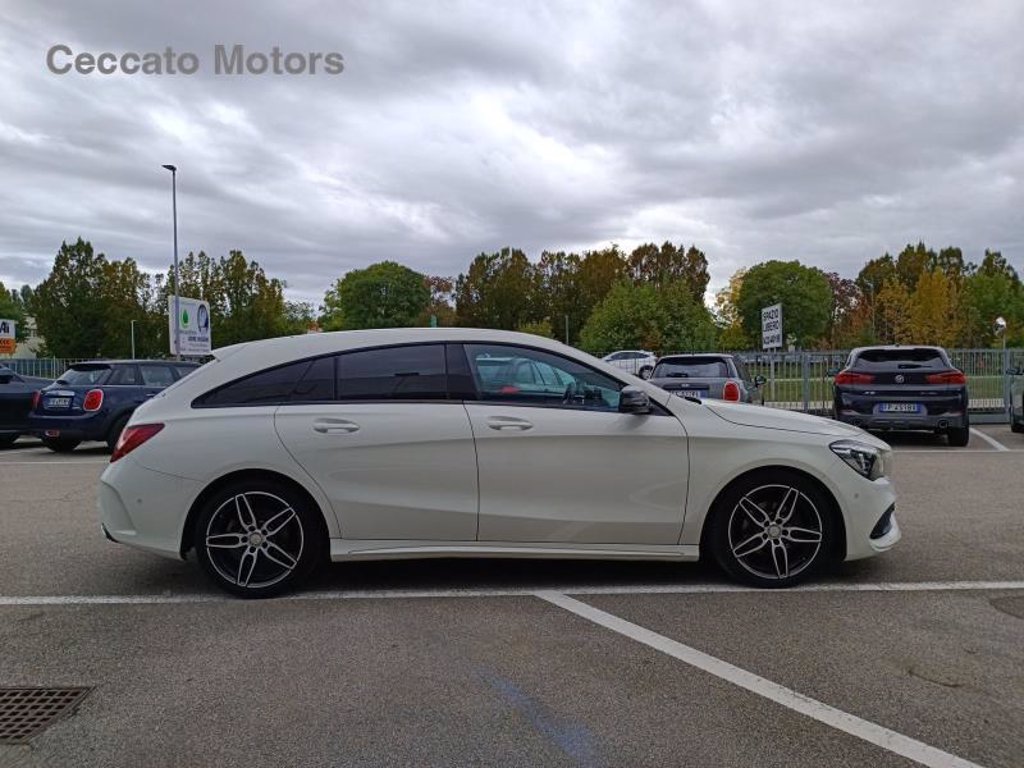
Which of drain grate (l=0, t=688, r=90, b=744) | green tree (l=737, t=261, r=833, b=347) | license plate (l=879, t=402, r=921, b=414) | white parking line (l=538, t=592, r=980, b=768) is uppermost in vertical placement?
green tree (l=737, t=261, r=833, b=347)

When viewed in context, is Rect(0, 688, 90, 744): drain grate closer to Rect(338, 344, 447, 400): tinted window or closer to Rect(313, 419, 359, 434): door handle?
Rect(313, 419, 359, 434): door handle

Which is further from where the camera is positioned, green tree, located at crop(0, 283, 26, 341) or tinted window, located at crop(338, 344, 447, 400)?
green tree, located at crop(0, 283, 26, 341)

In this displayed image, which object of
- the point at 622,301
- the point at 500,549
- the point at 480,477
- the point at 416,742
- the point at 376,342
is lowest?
the point at 416,742

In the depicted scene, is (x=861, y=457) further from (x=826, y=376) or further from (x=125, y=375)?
(x=826, y=376)

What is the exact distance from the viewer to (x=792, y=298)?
259 feet

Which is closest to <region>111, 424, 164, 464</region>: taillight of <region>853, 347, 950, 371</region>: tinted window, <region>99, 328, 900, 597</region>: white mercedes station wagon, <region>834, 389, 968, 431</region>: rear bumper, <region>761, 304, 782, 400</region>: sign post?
<region>99, 328, 900, 597</region>: white mercedes station wagon

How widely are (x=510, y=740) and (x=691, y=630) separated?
1417 mm

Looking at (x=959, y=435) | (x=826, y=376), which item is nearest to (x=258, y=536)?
(x=959, y=435)

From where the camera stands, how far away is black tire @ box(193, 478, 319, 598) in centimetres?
459

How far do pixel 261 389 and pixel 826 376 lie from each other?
1366cm

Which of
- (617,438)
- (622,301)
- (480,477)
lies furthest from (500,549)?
(622,301)

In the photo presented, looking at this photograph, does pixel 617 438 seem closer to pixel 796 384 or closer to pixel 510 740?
pixel 510 740

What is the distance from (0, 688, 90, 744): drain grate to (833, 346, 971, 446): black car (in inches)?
422

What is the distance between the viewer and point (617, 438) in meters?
4.59
